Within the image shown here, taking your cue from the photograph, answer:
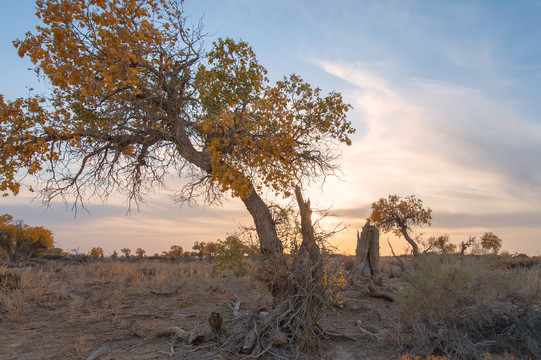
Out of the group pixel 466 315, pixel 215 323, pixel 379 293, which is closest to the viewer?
pixel 466 315

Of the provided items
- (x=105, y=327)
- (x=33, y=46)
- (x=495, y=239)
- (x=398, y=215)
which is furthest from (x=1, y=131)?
(x=495, y=239)

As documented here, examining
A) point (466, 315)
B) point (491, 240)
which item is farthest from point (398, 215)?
point (466, 315)

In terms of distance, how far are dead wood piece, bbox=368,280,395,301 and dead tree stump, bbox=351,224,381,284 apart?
4.27 feet

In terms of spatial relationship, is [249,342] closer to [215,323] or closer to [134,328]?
[215,323]

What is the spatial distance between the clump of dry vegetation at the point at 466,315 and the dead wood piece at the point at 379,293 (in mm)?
3292

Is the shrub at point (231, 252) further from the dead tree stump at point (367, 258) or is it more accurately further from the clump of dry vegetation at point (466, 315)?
the dead tree stump at point (367, 258)

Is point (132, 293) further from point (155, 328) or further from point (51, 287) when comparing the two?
point (155, 328)

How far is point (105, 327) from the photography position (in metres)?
8.95

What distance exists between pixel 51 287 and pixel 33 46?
338 inches

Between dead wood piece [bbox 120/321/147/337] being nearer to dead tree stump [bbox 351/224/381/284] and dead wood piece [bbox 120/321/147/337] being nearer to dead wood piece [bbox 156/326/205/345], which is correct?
dead wood piece [bbox 156/326/205/345]

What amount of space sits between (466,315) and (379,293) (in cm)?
459

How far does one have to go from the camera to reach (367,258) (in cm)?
1405

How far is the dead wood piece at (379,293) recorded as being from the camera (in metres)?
11.6

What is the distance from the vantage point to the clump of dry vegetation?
667cm
